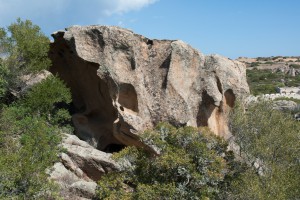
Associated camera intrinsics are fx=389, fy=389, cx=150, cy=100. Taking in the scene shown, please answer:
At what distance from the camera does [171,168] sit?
13797mm

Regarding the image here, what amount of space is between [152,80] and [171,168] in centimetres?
775

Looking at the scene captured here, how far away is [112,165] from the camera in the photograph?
1931cm

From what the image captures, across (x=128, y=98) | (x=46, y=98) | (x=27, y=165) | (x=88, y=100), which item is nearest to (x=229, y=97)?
(x=128, y=98)

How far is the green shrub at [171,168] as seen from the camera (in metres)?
13.5

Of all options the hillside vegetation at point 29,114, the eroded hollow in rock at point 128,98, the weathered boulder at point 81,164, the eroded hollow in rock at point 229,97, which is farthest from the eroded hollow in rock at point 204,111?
the hillside vegetation at point 29,114

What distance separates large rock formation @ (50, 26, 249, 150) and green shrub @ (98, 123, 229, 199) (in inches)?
201

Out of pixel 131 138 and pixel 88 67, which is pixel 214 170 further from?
pixel 88 67

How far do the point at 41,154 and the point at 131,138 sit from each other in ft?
21.8

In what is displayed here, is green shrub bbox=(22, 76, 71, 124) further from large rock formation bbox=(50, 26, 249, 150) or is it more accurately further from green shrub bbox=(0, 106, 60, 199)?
green shrub bbox=(0, 106, 60, 199)

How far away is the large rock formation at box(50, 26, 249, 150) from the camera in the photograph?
20.3 metres

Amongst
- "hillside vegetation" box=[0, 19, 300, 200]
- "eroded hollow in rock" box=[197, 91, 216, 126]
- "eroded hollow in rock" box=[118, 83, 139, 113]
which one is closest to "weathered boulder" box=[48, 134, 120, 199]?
"hillside vegetation" box=[0, 19, 300, 200]

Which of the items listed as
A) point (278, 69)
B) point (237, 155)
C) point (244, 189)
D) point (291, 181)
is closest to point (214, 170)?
point (244, 189)

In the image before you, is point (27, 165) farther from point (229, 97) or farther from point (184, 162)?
point (229, 97)

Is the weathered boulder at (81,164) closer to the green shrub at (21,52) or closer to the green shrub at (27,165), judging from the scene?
the green shrub at (27,165)
